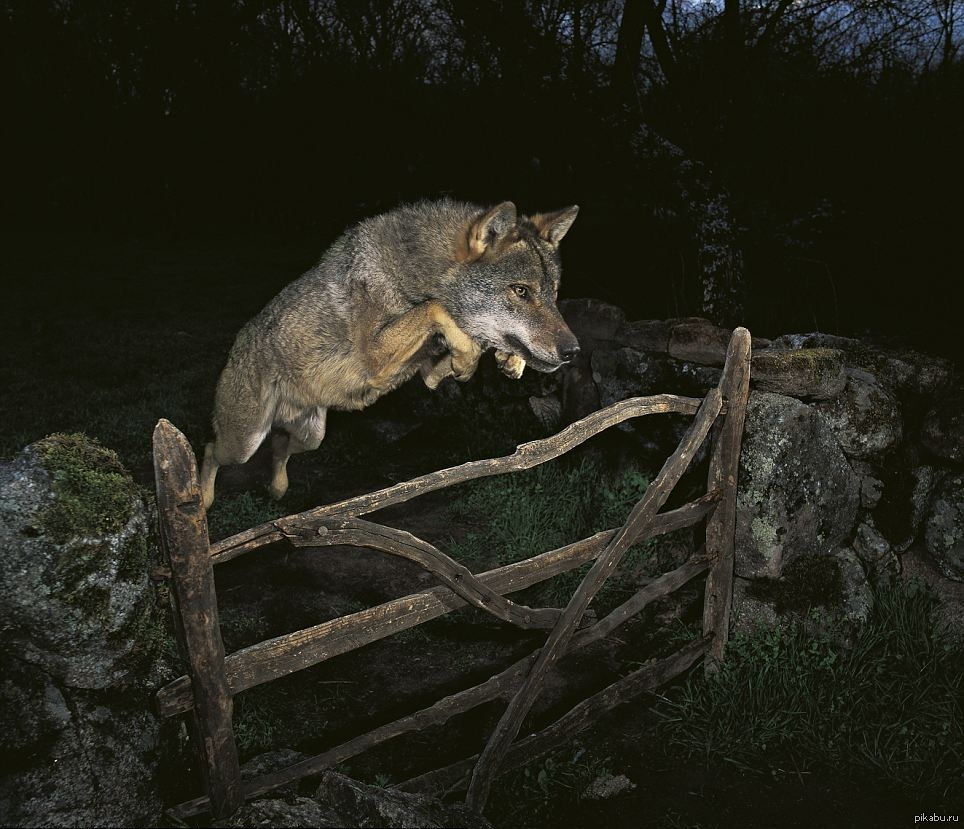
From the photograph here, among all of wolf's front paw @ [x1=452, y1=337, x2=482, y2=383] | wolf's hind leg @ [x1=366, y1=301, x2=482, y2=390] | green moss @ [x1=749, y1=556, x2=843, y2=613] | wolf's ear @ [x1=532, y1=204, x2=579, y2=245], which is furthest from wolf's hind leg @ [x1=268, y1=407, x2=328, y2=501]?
green moss @ [x1=749, y1=556, x2=843, y2=613]

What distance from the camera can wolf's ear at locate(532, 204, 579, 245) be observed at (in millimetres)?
4223

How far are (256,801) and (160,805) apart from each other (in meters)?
0.29

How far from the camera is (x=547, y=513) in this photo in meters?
6.19

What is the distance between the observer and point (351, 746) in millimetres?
2959

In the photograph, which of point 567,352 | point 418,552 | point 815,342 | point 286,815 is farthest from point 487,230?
point 286,815

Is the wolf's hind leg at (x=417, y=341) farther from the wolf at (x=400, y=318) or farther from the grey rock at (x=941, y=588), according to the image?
the grey rock at (x=941, y=588)

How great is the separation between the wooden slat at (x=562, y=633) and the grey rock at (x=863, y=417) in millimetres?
1285

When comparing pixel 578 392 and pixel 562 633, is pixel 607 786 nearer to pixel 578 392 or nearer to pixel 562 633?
pixel 562 633

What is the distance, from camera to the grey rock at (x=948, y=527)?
423 cm

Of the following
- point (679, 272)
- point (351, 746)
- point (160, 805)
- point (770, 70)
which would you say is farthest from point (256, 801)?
point (770, 70)

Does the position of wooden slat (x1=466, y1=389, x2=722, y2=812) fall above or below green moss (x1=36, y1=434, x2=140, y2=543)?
below

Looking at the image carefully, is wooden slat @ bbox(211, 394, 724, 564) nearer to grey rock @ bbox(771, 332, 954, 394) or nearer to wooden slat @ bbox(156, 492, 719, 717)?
wooden slat @ bbox(156, 492, 719, 717)

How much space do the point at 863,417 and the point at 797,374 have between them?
21.2 inches

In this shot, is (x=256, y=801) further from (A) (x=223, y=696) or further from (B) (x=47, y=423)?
(B) (x=47, y=423)
